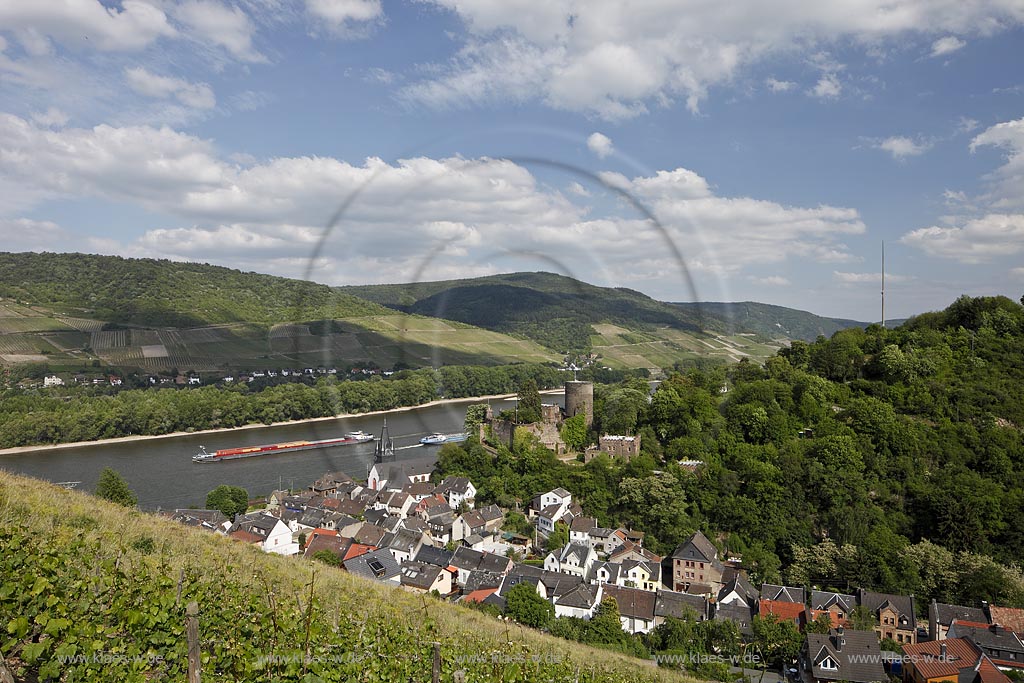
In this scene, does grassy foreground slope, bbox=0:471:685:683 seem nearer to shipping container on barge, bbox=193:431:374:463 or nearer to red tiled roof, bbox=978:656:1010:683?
red tiled roof, bbox=978:656:1010:683

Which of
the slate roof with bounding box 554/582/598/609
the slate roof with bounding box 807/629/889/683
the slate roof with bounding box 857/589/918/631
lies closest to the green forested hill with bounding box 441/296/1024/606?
the slate roof with bounding box 857/589/918/631

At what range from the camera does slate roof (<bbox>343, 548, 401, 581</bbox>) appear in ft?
47.1

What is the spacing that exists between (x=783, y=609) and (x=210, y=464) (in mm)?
23327

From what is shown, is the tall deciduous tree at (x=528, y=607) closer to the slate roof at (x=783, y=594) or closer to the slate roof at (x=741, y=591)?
the slate roof at (x=741, y=591)

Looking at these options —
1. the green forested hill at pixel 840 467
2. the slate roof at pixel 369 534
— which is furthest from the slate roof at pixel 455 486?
the slate roof at pixel 369 534

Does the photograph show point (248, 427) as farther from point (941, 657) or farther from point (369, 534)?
point (941, 657)

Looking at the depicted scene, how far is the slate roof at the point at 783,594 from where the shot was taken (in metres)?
14.1

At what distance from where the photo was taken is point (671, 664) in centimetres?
1069

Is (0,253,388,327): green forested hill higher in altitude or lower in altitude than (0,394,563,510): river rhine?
higher

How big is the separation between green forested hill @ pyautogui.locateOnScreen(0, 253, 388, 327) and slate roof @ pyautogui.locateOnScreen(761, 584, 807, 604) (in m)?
40.2

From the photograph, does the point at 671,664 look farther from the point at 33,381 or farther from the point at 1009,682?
the point at 33,381

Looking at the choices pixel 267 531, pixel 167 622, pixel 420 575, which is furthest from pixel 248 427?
pixel 167 622

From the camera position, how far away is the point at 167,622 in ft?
10.0

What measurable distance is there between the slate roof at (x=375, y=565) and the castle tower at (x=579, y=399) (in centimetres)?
947
